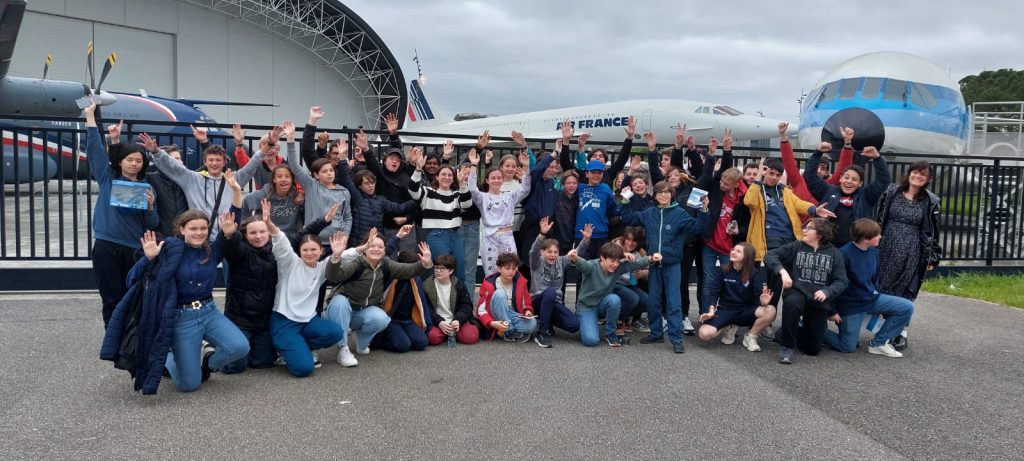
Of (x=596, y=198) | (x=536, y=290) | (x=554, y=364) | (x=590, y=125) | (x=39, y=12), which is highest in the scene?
(x=39, y=12)

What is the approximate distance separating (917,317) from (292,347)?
6.38m

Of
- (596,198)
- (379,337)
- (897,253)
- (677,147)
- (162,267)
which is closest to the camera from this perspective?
(162,267)

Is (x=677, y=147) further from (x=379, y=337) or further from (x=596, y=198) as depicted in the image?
(x=379, y=337)

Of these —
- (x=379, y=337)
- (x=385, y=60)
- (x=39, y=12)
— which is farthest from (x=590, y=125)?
(x=379, y=337)

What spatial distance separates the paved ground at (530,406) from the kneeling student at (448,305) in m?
0.19

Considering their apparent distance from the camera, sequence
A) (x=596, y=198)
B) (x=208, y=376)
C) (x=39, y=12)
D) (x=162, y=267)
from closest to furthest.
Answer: (x=162, y=267)
(x=208, y=376)
(x=596, y=198)
(x=39, y=12)

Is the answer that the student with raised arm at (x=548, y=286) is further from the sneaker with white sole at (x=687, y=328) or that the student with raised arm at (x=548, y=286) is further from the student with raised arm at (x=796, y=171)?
the student with raised arm at (x=796, y=171)

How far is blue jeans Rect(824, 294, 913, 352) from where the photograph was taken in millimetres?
5559

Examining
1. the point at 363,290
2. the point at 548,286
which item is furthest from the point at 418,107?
the point at 363,290

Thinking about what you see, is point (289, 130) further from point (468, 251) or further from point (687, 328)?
point (687, 328)

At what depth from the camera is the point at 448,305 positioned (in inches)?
224

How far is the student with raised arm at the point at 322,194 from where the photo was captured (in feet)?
18.5

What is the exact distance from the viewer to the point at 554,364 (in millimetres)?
5035

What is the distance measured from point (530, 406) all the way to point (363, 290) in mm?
1847
